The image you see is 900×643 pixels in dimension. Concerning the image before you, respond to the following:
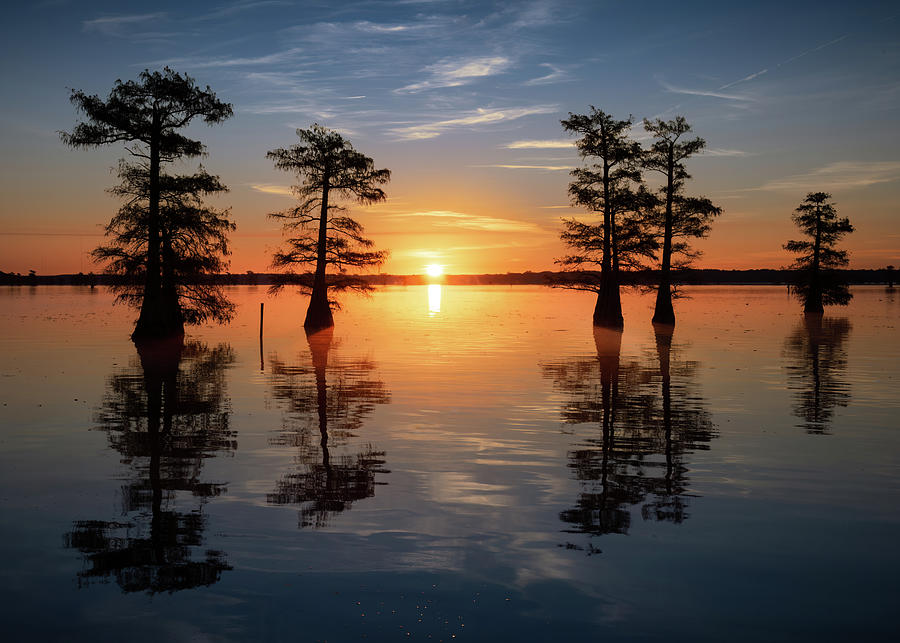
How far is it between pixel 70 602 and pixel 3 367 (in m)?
23.9

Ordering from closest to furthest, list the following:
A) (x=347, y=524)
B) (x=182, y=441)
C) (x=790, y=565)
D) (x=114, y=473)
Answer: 1. (x=790, y=565)
2. (x=347, y=524)
3. (x=114, y=473)
4. (x=182, y=441)

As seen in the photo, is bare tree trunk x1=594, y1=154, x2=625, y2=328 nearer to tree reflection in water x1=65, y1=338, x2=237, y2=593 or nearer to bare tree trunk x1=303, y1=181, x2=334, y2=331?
bare tree trunk x1=303, y1=181, x2=334, y2=331

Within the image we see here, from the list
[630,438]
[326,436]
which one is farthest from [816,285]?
[326,436]

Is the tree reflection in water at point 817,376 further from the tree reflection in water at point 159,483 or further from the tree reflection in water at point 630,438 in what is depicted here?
the tree reflection in water at point 159,483

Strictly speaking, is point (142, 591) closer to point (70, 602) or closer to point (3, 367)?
point (70, 602)

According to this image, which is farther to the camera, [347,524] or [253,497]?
[253,497]

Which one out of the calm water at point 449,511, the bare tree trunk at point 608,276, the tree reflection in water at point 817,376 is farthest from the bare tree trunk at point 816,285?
the calm water at point 449,511

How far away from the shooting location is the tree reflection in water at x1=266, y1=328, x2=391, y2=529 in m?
10.7

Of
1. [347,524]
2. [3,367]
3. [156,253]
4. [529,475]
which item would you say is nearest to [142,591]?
[347,524]

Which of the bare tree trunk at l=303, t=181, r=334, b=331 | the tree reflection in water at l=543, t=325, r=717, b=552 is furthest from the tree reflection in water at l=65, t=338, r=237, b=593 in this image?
the bare tree trunk at l=303, t=181, r=334, b=331

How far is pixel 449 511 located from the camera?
33.2 ft

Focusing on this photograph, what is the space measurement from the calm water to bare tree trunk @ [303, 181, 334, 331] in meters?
27.8

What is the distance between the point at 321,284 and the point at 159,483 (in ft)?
132

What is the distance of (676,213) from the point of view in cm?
5266
